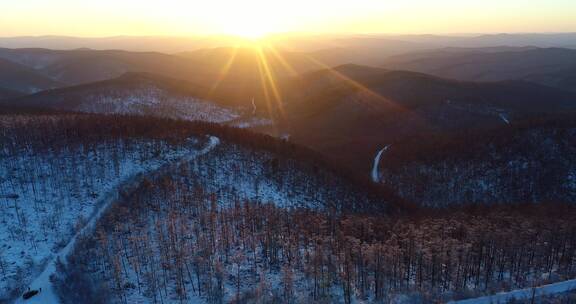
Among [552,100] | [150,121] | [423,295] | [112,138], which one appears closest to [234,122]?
[150,121]

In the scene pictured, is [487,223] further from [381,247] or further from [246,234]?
[246,234]

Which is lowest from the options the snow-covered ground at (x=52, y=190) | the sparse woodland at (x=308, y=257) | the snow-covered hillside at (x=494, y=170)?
the snow-covered hillside at (x=494, y=170)

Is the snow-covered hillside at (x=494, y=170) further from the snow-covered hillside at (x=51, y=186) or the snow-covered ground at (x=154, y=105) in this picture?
the snow-covered ground at (x=154, y=105)

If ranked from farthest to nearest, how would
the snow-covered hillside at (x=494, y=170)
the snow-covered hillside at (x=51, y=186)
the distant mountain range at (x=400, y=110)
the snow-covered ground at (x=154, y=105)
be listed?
the snow-covered ground at (x=154, y=105)
the distant mountain range at (x=400, y=110)
the snow-covered hillside at (x=494, y=170)
the snow-covered hillside at (x=51, y=186)

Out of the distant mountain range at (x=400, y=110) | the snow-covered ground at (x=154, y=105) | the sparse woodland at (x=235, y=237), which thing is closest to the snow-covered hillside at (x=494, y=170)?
the distant mountain range at (x=400, y=110)

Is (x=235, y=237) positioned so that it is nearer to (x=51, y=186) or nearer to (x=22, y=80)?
(x=51, y=186)

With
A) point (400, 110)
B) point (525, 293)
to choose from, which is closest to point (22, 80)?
point (400, 110)
